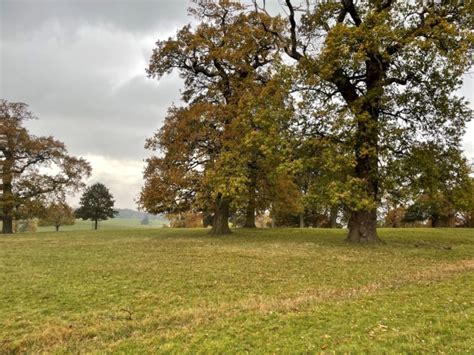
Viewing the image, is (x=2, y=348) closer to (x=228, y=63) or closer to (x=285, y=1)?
(x=285, y=1)

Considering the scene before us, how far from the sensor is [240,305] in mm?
8266

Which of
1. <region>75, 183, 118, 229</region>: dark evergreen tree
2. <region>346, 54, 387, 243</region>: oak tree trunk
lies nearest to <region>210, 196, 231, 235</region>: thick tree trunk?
<region>346, 54, 387, 243</region>: oak tree trunk

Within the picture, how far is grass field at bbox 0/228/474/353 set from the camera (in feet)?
19.8

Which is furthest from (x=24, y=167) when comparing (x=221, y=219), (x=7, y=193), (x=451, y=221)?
(x=451, y=221)

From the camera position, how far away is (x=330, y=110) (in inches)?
773

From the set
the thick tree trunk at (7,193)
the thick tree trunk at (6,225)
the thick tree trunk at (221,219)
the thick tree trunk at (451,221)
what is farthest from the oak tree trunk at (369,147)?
the thick tree trunk at (6,225)

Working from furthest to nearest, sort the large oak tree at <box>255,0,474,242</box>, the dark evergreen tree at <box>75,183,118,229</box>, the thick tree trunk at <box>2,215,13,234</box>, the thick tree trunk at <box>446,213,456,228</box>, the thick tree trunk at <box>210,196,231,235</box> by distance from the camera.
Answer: the dark evergreen tree at <box>75,183,118,229</box>, the thick tree trunk at <box>446,213,456,228</box>, the thick tree trunk at <box>2,215,13,234</box>, the thick tree trunk at <box>210,196,231,235</box>, the large oak tree at <box>255,0,474,242</box>

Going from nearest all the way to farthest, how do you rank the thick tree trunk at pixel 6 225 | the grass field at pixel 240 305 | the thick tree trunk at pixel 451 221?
the grass field at pixel 240 305 → the thick tree trunk at pixel 6 225 → the thick tree trunk at pixel 451 221

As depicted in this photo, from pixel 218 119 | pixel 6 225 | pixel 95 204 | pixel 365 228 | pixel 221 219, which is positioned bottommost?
pixel 6 225

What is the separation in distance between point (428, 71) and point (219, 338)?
716 inches

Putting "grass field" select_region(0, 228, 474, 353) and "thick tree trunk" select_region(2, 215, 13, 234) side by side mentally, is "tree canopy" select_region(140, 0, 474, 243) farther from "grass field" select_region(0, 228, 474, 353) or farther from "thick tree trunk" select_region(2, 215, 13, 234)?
"thick tree trunk" select_region(2, 215, 13, 234)

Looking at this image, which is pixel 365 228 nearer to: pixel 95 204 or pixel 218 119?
pixel 218 119

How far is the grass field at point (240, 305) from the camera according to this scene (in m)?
6.03

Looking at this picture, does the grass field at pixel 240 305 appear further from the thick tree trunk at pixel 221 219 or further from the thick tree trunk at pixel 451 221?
the thick tree trunk at pixel 451 221
